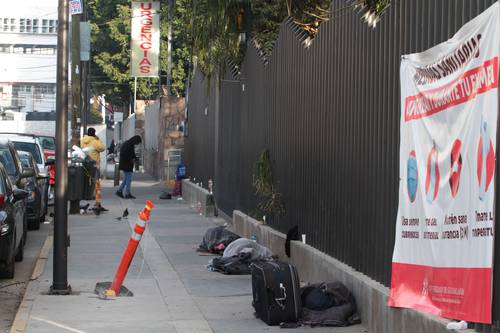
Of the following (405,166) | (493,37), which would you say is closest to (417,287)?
(405,166)

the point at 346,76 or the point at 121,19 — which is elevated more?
the point at 121,19

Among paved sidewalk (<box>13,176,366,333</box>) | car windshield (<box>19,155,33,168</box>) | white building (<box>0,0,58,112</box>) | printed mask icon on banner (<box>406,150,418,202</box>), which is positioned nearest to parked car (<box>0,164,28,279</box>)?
paved sidewalk (<box>13,176,366,333</box>)

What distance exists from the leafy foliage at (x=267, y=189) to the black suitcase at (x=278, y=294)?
428 cm

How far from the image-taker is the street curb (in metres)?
9.82

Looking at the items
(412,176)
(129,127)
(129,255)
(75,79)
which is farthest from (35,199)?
(129,127)

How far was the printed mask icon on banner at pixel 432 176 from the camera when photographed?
789 cm

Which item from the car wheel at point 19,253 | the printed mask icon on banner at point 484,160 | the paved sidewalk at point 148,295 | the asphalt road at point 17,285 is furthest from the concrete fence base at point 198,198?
the printed mask icon on banner at point 484,160

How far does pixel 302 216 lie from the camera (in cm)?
1325

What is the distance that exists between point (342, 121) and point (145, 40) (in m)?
25.9

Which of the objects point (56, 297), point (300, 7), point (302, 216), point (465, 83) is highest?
point (300, 7)

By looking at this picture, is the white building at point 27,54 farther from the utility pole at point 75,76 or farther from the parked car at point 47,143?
the utility pole at point 75,76

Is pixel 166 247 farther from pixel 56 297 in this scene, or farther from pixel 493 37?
pixel 493 37

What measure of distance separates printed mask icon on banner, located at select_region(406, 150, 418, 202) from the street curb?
374 cm

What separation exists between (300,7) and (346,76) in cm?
516
